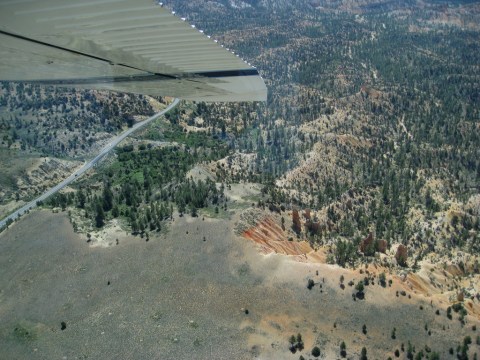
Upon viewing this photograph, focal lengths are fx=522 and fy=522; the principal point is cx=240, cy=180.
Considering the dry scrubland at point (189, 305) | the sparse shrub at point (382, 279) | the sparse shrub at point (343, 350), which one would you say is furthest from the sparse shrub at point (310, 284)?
the sparse shrub at point (343, 350)

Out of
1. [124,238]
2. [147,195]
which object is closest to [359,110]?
[147,195]

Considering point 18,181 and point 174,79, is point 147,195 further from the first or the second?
point 174,79

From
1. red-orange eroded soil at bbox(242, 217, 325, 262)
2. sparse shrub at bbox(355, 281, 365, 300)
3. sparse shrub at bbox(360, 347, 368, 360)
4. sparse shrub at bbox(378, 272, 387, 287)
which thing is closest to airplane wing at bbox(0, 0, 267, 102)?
sparse shrub at bbox(360, 347, 368, 360)

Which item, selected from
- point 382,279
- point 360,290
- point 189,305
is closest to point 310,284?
point 360,290

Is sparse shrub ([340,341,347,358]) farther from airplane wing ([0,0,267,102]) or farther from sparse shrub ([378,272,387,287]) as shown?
airplane wing ([0,0,267,102])

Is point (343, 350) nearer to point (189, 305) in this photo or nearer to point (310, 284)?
point (310, 284)

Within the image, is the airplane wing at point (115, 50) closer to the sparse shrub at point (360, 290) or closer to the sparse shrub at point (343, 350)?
the sparse shrub at point (343, 350)
